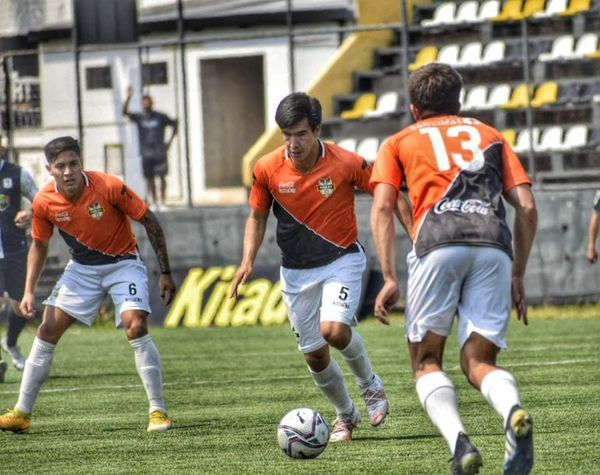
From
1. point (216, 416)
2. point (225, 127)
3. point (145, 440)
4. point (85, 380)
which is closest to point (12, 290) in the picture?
point (85, 380)

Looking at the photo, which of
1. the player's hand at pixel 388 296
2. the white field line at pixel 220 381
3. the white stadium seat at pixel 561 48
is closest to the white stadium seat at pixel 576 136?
the white stadium seat at pixel 561 48

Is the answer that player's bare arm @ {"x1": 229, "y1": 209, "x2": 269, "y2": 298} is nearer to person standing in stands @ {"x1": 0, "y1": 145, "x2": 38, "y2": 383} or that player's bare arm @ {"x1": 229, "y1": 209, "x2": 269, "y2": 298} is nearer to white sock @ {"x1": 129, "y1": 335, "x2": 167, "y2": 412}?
white sock @ {"x1": 129, "y1": 335, "x2": 167, "y2": 412}

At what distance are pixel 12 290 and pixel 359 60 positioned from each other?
32.1 ft

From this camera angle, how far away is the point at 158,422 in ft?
32.9

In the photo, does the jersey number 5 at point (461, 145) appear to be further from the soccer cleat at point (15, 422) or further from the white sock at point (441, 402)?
the soccer cleat at point (15, 422)

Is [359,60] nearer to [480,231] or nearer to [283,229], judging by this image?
[283,229]

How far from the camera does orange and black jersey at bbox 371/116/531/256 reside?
22.8 feet

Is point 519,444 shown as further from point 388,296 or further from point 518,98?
point 518,98

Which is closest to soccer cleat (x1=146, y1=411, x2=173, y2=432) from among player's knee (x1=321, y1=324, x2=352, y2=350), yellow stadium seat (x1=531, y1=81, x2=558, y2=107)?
player's knee (x1=321, y1=324, x2=352, y2=350)

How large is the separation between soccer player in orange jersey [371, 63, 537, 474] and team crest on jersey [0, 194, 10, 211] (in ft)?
29.2

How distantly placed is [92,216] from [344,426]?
2274 millimetres

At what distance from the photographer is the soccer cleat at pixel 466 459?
6.51 meters

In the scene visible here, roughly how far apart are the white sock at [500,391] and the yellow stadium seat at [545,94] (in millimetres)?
15214

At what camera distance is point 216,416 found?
35.4 feet
